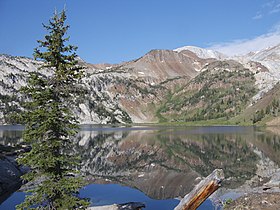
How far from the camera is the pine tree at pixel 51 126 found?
17.4 metres

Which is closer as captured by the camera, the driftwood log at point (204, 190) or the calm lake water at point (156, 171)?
the driftwood log at point (204, 190)

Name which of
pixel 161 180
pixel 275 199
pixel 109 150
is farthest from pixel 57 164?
pixel 109 150

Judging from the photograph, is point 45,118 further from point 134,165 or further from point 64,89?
point 134,165

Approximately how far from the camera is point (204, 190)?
12.1 m

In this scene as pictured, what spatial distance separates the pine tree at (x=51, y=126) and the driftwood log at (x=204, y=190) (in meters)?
7.54

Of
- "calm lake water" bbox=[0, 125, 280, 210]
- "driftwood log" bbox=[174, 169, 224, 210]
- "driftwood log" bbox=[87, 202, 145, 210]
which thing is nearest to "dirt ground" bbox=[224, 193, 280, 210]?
"calm lake water" bbox=[0, 125, 280, 210]

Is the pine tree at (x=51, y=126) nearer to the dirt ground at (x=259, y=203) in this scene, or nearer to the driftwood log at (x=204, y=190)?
the driftwood log at (x=204, y=190)

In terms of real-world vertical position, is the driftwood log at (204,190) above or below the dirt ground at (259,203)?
above

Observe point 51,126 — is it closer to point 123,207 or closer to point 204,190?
point 204,190

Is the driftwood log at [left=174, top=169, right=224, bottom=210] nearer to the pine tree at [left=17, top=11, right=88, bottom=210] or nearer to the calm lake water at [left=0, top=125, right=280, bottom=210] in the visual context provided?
the pine tree at [left=17, top=11, right=88, bottom=210]

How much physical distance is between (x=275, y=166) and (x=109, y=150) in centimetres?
4447

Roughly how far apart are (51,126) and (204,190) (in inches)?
385

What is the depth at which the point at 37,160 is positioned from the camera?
17312mm

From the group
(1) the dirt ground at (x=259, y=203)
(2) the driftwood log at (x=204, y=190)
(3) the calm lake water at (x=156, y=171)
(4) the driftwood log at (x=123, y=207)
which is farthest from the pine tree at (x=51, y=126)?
(3) the calm lake water at (x=156, y=171)
